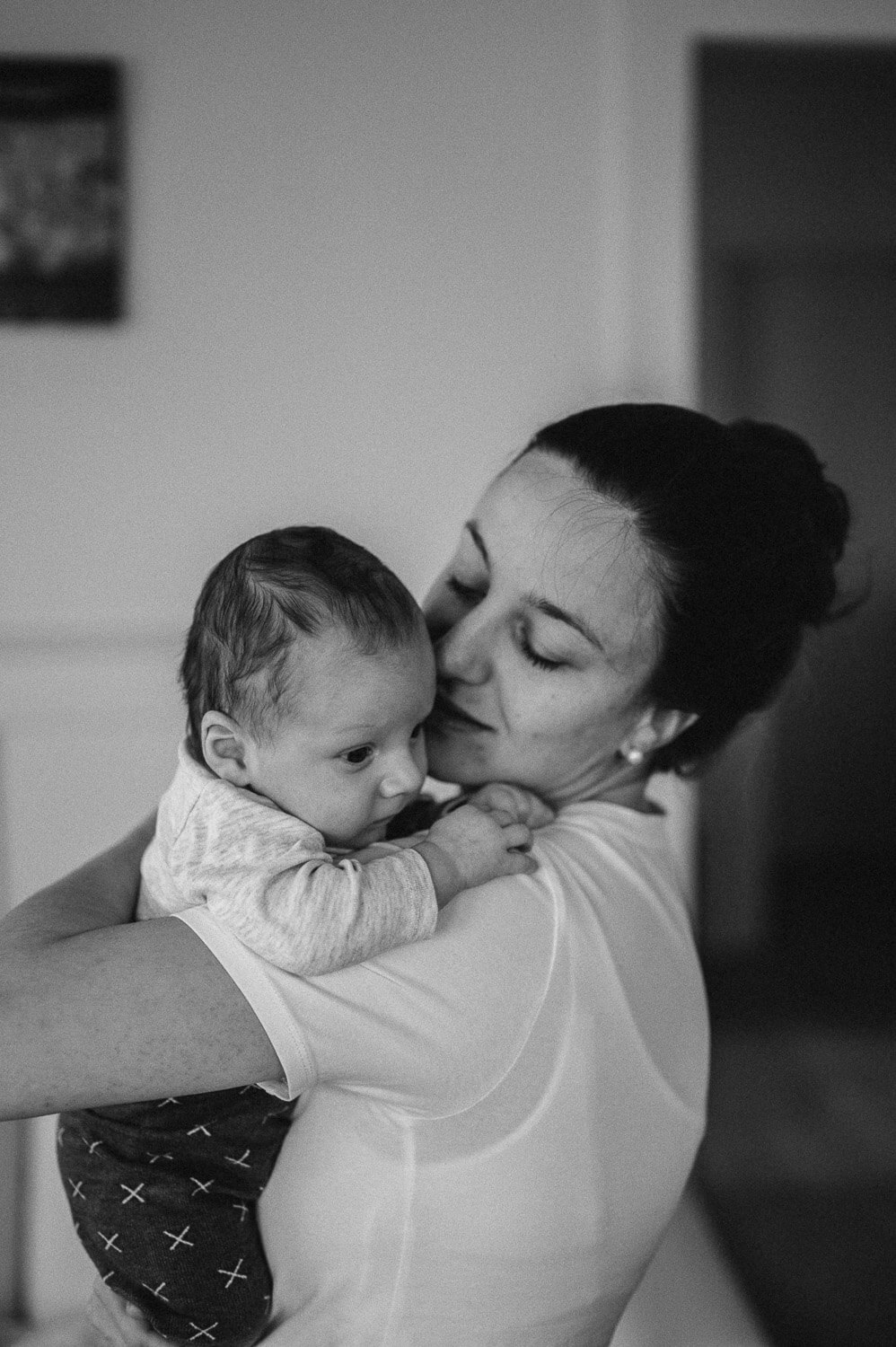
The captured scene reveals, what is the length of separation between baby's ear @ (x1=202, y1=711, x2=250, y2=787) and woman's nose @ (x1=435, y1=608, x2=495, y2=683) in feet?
0.72

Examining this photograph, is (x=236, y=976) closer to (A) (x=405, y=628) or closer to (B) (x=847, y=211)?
(A) (x=405, y=628)

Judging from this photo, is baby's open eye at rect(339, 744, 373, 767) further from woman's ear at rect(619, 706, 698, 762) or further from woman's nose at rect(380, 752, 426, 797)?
woman's ear at rect(619, 706, 698, 762)

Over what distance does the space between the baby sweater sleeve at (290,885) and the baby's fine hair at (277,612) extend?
0.08 meters

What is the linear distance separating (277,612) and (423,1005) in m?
0.31

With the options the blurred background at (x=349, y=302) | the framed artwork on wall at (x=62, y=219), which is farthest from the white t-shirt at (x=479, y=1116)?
the framed artwork on wall at (x=62, y=219)

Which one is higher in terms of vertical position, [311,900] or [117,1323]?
[311,900]

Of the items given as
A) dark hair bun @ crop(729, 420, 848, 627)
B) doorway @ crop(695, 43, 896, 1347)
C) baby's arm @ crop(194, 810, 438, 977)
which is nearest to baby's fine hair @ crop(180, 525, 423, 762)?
baby's arm @ crop(194, 810, 438, 977)

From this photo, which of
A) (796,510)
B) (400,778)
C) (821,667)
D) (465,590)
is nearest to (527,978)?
(400,778)

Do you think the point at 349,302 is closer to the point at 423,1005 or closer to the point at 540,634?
the point at 540,634

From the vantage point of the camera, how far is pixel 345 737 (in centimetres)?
103

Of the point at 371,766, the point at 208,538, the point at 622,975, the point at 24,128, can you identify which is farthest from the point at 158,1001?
the point at 24,128

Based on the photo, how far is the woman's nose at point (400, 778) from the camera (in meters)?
1.07

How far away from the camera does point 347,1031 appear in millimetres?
908

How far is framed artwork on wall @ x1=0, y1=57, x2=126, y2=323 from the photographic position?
282cm
